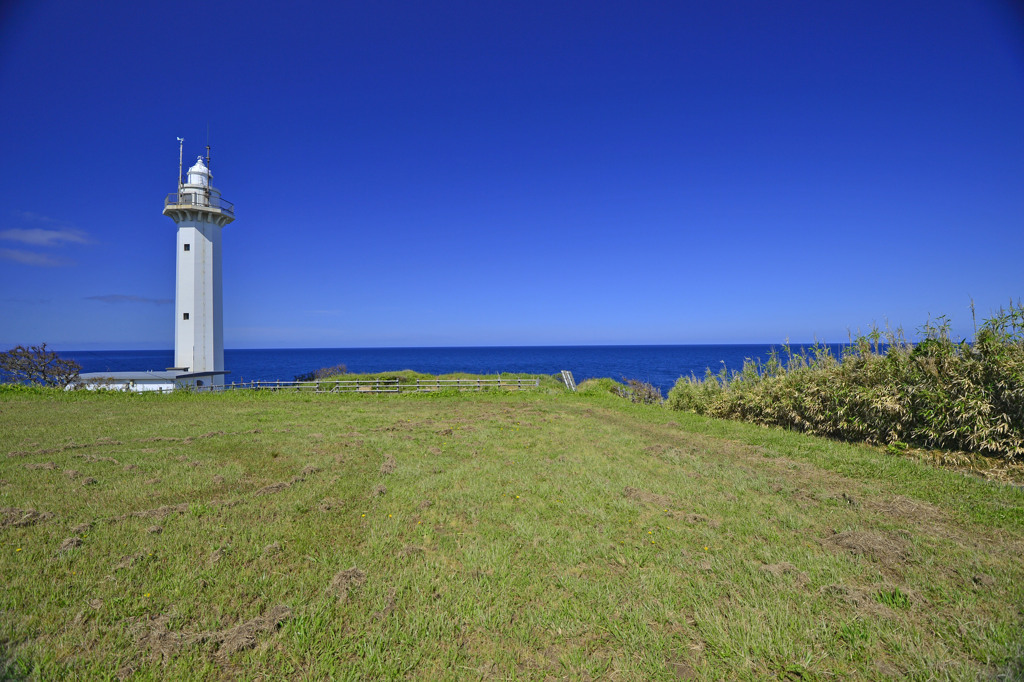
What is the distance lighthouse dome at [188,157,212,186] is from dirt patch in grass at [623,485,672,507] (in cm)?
3381

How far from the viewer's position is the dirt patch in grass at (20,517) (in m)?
6.27

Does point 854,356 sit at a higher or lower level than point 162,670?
higher

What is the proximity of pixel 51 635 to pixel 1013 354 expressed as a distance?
15585 millimetres

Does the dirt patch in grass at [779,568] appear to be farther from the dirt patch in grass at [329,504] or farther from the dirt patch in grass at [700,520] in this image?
the dirt patch in grass at [329,504]

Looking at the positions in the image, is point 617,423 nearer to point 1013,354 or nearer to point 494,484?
point 494,484

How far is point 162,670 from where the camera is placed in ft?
12.1

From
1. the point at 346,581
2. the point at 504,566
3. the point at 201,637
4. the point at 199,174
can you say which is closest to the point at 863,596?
the point at 504,566

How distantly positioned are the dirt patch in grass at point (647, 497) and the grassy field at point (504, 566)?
9cm

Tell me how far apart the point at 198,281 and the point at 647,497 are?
30.6 m

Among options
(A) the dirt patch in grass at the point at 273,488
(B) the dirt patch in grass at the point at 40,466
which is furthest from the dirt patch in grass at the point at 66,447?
(A) the dirt patch in grass at the point at 273,488

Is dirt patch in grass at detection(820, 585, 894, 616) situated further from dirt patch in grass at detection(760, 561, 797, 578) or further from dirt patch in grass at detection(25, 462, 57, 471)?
dirt patch in grass at detection(25, 462, 57, 471)

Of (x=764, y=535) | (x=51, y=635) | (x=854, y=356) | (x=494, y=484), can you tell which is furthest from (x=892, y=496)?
(x=51, y=635)

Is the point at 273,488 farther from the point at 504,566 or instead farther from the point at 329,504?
the point at 504,566

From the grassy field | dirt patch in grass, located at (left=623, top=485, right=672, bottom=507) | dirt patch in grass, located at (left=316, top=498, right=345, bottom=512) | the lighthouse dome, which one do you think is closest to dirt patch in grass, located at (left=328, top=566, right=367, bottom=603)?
the grassy field
